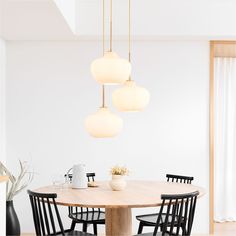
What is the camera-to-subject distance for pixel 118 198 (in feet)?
12.3

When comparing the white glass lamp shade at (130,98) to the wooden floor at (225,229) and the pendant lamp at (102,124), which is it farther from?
the wooden floor at (225,229)

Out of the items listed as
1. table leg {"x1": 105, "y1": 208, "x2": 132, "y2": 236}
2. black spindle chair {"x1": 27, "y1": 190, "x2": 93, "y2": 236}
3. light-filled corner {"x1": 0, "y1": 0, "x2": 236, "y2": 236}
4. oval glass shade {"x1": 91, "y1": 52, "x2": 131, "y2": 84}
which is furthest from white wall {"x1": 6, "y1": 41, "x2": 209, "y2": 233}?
oval glass shade {"x1": 91, "y1": 52, "x2": 131, "y2": 84}

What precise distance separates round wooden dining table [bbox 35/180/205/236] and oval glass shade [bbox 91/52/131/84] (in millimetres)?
905

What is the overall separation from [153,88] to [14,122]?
1.76m

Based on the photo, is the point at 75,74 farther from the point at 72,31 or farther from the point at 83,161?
the point at 83,161

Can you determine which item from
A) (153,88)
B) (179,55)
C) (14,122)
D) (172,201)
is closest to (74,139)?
(14,122)

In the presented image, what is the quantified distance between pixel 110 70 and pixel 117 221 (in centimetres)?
141

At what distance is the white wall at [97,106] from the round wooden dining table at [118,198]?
1444 millimetres

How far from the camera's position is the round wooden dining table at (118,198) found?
139 inches

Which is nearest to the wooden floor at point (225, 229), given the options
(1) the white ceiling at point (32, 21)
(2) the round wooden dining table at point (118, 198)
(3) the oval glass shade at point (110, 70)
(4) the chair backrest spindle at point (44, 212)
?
(2) the round wooden dining table at point (118, 198)

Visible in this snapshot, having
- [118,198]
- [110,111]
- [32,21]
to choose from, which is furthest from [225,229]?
[32,21]

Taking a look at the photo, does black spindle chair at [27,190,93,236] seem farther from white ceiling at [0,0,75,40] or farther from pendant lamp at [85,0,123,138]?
white ceiling at [0,0,75,40]

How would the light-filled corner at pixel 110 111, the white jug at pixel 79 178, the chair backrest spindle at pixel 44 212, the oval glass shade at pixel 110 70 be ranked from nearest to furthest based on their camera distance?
1. the oval glass shade at pixel 110 70
2. the chair backrest spindle at pixel 44 212
3. the white jug at pixel 79 178
4. the light-filled corner at pixel 110 111

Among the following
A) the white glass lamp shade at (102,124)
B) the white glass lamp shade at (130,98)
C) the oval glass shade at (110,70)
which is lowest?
the white glass lamp shade at (102,124)
